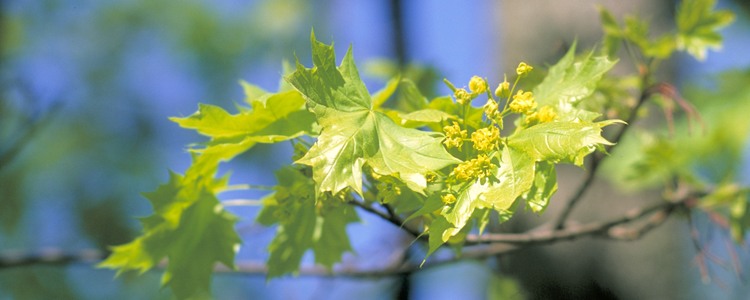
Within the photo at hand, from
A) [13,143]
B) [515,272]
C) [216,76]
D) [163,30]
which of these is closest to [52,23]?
[163,30]

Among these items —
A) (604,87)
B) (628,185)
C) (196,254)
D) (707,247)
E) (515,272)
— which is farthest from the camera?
(515,272)

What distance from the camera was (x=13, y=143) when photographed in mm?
2035

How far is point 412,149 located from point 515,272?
156cm

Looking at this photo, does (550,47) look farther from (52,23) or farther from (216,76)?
(52,23)

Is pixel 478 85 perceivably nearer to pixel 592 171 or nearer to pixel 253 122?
pixel 253 122

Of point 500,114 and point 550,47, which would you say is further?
point 550,47

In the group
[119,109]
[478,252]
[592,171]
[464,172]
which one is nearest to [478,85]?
[464,172]

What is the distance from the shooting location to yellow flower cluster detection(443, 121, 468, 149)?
0.93 metres

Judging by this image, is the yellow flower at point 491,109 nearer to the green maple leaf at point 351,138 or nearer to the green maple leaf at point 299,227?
the green maple leaf at point 351,138

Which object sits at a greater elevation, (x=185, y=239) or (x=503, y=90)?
(x=503, y=90)

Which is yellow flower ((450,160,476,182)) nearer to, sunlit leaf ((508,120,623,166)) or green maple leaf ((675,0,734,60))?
sunlit leaf ((508,120,623,166))

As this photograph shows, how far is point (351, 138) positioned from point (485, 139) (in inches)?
7.2

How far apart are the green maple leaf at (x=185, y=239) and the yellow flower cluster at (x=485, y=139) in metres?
0.52

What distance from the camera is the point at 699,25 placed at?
162cm
